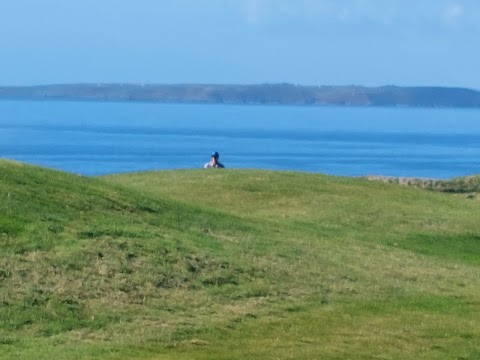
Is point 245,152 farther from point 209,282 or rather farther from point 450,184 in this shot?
point 209,282

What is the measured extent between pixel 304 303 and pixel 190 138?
113388mm

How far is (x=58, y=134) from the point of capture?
130 m

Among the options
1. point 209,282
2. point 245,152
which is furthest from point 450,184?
point 245,152

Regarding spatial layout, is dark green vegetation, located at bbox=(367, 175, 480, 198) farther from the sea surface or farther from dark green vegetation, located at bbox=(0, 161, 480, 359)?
the sea surface

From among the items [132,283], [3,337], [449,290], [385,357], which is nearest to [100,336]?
[3,337]

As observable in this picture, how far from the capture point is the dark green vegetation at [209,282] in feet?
45.1

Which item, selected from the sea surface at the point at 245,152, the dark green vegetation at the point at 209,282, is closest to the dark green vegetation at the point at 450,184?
the dark green vegetation at the point at 209,282

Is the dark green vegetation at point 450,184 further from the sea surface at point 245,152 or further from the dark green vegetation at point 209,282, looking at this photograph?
the sea surface at point 245,152

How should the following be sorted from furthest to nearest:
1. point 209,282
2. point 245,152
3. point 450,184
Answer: point 245,152, point 450,184, point 209,282

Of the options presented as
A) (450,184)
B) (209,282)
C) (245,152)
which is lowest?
(209,282)

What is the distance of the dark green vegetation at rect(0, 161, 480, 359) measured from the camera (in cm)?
1374

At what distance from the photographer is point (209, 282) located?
650 inches

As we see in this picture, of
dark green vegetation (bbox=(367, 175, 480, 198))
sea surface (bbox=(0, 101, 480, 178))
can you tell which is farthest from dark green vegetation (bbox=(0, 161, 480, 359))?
sea surface (bbox=(0, 101, 480, 178))

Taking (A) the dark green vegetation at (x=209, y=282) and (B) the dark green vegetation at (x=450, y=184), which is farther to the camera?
(B) the dark green vegetation at (x=450, y=184)
